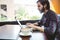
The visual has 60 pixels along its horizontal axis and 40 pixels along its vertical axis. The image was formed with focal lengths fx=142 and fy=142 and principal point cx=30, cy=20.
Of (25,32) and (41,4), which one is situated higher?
(41,4)

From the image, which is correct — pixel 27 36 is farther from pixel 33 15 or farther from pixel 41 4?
pixel 33 15

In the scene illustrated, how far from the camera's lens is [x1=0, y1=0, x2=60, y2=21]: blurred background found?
150 inches

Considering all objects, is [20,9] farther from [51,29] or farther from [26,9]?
[51,29]

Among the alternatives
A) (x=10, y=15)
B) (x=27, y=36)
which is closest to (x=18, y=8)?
(x=10, y=15)

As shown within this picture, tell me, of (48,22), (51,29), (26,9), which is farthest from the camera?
(26,9)

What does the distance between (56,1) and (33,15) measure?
2.39 feet

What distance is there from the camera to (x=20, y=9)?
3.84m

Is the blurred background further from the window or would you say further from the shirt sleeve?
the shirt sleeve

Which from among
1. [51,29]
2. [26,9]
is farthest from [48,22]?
[26,9]

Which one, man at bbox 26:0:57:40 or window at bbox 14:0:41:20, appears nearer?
man at bbox 26:0:57:40

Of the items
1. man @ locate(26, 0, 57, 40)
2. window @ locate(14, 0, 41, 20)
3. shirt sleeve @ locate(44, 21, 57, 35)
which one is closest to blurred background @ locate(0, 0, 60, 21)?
window @ locate(14, 0, 41, 20)

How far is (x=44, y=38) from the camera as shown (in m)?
1.79

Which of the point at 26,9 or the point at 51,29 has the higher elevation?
the point at 26,9

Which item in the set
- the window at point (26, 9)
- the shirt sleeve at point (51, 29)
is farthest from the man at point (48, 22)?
the window at point (26, 9)
